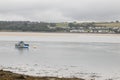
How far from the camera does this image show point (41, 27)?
17875 cm

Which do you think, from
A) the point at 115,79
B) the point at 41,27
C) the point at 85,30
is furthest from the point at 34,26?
the point at 115,79

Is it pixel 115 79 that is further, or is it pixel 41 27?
pixel 41 27

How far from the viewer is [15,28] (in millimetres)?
177000

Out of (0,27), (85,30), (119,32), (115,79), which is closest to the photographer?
(115,79)

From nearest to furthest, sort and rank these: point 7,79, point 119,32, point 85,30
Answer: point 7,79
point 119,32
point 85,30

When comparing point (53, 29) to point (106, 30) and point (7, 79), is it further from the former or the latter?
point (7, 79)

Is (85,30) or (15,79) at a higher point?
(15,79)

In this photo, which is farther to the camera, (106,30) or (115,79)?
(106,30)

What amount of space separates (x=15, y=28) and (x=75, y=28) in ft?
133

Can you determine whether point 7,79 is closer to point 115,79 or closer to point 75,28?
point 115,79

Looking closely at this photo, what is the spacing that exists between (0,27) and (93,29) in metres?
52.0

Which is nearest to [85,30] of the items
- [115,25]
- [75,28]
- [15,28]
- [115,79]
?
[75,28]

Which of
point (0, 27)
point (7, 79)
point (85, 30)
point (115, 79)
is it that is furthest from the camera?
point (85, 30)

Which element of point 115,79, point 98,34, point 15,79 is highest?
point 15,79
